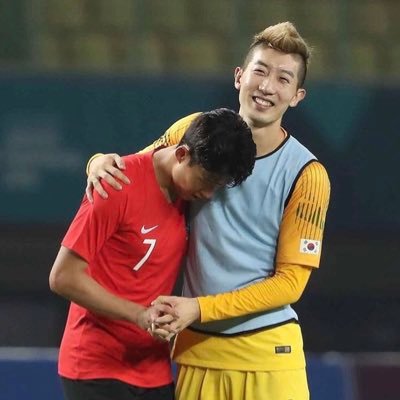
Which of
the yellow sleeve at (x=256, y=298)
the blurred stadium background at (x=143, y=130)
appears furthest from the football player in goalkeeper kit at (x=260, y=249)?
the blurred stadium background at (x=143, y=130)

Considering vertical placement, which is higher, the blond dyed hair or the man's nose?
the blond dyed hair

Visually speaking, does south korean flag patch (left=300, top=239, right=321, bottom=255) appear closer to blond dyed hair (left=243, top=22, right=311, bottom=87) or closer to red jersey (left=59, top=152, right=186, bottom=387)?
red jersey (left=59, top=152, right=186, bottom=387)

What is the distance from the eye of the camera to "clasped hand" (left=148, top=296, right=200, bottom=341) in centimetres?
302

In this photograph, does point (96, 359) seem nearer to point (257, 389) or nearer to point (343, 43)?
point (257, 389)

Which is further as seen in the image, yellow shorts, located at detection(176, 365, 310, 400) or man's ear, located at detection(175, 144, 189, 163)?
yellow shorts, located at detection(176, 365, 310, 400)

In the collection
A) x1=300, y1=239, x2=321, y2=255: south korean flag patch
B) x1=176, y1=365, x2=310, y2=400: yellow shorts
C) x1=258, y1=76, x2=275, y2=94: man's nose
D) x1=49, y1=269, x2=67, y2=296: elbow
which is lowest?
x1=176, y1=365, x2=310, y2=400: yellow shorts

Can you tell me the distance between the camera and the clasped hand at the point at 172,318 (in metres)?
3.02

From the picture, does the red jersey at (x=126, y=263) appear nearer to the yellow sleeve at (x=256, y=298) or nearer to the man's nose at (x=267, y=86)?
the yellow sleeve at (x=256, y=298)

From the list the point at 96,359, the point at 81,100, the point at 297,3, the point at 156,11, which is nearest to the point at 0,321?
the point at 81,100

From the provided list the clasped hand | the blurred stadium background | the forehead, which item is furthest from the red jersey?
the blurred stadium background

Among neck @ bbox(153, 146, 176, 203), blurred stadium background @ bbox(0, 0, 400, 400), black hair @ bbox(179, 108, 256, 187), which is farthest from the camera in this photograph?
blurred stadium background @ bbox(0, 0, 400, 400)

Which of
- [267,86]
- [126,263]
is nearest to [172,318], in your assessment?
[126,263]

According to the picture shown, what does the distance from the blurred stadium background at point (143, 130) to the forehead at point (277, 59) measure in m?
2.76

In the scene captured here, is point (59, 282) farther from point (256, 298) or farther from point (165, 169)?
point (256, 298)
